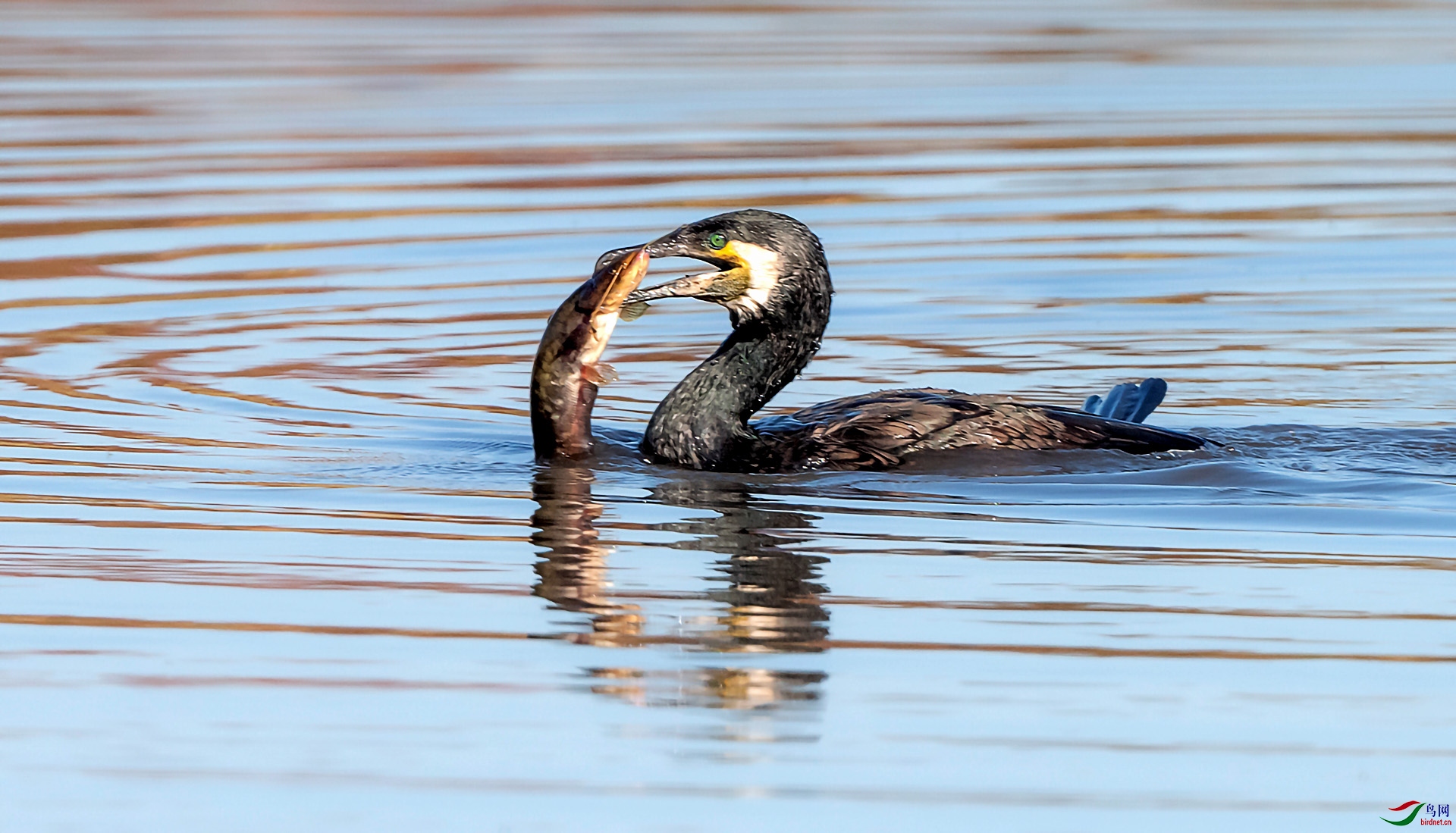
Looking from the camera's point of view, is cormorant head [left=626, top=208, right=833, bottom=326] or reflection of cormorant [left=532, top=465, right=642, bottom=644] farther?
cormorant head [left=626, top=208, right=833, bottom=326]

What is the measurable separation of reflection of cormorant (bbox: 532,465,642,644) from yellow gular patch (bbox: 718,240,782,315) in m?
0.86

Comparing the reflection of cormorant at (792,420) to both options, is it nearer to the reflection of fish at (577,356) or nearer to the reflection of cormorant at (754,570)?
the reflection of fish at (577,356)

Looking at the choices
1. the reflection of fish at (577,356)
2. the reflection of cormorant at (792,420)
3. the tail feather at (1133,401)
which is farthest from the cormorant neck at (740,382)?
the tail feather at (1133,401)

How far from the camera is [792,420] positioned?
30.5 feet

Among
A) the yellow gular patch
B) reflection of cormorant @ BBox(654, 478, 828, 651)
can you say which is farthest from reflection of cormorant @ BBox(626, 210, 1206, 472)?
reflection of cormorant @ BBox(654, 478, 828, 651)

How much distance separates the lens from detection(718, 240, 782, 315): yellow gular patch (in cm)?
878

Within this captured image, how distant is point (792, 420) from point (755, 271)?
0.69m

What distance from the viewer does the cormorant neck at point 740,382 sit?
9.03 meters

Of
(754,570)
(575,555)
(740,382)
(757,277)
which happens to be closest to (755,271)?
(757,277)

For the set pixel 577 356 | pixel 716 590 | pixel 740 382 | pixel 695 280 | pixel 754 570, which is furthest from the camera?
pixel 740 382

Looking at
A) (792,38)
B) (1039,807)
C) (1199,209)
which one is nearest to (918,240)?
(1199,209)

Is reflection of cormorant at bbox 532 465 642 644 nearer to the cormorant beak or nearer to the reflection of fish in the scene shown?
the reflection of fish

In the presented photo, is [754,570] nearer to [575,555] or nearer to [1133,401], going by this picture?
[575,555]

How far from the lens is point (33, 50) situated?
26.5m
